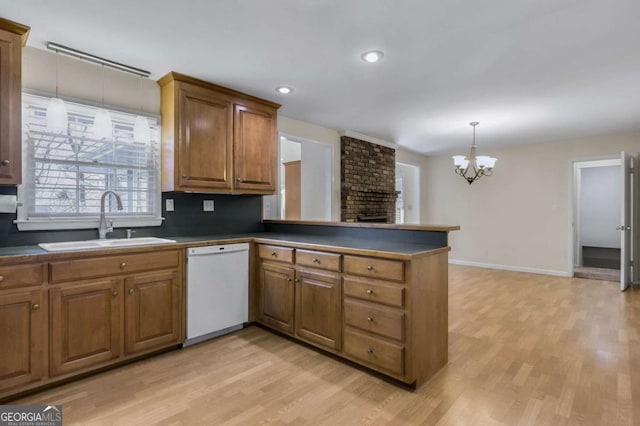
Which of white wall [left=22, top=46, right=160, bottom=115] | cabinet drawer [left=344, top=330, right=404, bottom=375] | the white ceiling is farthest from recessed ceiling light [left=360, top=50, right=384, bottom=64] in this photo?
cabinet drawer [left=344, top=330, right=404, bottom=375]

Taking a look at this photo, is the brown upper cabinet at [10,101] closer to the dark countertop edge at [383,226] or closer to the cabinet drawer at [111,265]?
Result: the cabinet drawer at [111,265]

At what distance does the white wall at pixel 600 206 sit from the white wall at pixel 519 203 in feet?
7.43

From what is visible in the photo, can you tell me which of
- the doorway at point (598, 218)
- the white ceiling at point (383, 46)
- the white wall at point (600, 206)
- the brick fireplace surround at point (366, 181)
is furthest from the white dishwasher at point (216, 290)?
the white wall at point (600, 206)

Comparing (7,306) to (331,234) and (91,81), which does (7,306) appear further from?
(331,234)

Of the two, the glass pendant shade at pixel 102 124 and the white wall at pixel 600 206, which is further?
the white wall at pixel 600 206

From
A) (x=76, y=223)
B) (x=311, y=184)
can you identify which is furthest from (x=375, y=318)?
(x=311, y=184)

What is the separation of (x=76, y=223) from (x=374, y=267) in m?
2.35

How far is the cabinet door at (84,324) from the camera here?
2.10m

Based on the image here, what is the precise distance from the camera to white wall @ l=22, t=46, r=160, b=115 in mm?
2451

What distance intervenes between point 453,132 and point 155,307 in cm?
453

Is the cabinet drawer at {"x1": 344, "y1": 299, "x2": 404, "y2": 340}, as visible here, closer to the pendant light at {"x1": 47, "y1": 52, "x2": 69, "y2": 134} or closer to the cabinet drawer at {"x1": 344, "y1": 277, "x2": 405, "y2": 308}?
the cabinet drawer at {"x1": 344, "y1": 277, "x2": 405, "y2": 308}

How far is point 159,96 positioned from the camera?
309cm

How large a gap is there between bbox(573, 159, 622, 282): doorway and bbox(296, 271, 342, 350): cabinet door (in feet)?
21.0

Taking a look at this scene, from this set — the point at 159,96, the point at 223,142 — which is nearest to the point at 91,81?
the point at 159,96
